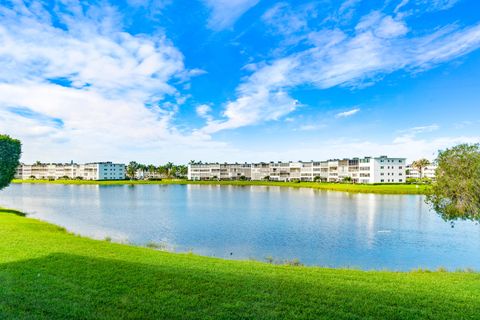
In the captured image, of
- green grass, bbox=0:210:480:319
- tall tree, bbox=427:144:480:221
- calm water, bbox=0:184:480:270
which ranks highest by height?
tall tree, bbox=427:144:480:221

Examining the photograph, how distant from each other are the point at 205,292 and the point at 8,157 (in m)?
47.4

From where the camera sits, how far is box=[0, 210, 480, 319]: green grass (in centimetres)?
852

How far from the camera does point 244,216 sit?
148ft

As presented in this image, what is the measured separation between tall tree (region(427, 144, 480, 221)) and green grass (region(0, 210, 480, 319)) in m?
6.61

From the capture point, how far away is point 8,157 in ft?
147

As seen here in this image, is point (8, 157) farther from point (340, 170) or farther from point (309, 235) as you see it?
point (340, 170)

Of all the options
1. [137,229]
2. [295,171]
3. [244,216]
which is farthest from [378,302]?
[295,171]

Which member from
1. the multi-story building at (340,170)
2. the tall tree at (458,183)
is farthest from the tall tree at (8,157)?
the multi-story building at (340,170)

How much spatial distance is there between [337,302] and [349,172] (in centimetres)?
14074

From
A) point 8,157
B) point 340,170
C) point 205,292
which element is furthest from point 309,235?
point 340,170

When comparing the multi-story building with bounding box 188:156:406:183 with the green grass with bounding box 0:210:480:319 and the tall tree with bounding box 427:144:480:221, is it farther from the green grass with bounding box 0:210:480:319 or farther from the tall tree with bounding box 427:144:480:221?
the green grass with bounding box 0:210:480:319

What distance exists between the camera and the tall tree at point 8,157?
43625 mm

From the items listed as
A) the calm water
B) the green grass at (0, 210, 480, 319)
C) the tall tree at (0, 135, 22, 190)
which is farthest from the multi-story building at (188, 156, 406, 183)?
the green grass at (0, 210, 480, 319)

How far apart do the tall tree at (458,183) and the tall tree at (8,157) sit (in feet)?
169
